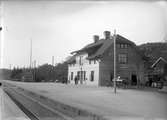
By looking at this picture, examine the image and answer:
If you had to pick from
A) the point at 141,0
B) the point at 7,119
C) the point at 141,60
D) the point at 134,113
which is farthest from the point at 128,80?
the point at 141,0

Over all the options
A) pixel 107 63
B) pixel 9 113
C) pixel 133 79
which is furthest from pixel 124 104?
pixel 107 63

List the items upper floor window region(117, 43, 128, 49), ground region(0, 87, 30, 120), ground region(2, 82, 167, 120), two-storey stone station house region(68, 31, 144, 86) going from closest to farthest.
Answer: ground region(0, 87, 30, 120)
ground region(2, 82, 167, 120)
upper floor window region(117, 43, 128, 49)
two-storey stone station house region(68, 31, 144, 86)

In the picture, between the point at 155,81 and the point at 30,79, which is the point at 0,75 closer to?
the point at 155,81

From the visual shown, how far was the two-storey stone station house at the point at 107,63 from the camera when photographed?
55.1ft

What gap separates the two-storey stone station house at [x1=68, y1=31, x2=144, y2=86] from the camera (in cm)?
1678

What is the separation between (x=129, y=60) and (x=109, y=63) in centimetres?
138

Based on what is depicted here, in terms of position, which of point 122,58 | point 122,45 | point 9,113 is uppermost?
point 122,45

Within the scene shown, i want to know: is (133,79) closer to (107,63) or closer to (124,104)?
(107,63)

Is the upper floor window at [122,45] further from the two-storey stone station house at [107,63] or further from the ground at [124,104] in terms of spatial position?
the ground at [124,104]

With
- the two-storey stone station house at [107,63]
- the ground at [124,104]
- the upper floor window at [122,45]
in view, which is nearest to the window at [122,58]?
the two-storey stone station house at [107,63]

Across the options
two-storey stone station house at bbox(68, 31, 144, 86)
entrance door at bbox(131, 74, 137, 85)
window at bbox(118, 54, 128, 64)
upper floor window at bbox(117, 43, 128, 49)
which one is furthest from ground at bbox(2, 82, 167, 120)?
window at bbox(118, 54, 128, 64)

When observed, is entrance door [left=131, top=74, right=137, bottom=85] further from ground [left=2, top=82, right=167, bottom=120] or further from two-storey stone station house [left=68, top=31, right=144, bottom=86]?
ground [left=2, top=82, right=167, bottom=120]

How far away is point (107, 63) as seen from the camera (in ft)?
58.5

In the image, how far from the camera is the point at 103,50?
690 inches
